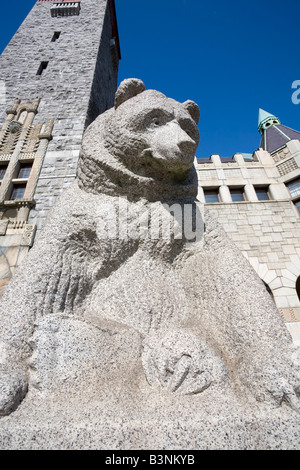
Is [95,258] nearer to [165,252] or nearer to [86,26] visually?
[165,252]

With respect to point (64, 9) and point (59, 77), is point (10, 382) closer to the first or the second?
point (59, 77)

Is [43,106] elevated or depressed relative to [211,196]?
depressed

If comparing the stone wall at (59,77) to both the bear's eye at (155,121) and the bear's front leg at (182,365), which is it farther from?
the bear's front leg at (182,365)

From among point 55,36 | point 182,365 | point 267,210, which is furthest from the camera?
point 267,210

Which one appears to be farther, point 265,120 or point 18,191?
point 265,120

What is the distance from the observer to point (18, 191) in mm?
5480

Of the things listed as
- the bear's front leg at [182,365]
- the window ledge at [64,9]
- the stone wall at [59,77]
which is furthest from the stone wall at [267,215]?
the window ledge at [64,9]

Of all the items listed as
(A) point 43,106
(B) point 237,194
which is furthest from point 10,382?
(B) point 237,194

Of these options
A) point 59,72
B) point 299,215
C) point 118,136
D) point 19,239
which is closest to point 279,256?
point 299,215

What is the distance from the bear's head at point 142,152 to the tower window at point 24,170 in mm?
4408

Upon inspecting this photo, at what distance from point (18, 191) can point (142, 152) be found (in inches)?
182

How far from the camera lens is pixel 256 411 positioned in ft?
3.16

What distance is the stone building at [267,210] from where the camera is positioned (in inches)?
332
